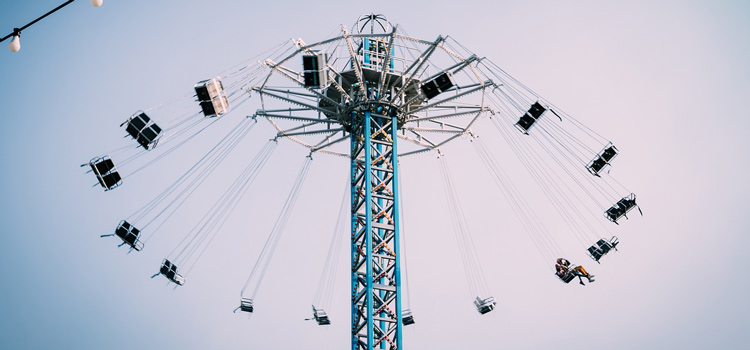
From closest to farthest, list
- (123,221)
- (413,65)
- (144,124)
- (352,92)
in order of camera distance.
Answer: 1. (144,124)
2. (123,221)
3. (413,65)
4. (352,92)

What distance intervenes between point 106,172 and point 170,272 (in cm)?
505

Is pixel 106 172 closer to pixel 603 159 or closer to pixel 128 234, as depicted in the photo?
pixel 128 234

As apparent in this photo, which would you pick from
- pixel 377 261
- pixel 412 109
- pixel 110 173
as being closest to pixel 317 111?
pixel 412 109

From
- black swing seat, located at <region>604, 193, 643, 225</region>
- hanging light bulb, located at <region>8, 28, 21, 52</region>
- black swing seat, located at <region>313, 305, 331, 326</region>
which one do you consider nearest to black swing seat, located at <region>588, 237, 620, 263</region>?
black swing seat, located at <region>604, 193, 643, 225</region>

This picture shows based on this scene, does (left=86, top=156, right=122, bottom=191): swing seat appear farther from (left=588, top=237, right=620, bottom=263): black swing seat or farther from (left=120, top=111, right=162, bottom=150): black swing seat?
(left=588, top=237, right=620, bottom=263): black swing seat

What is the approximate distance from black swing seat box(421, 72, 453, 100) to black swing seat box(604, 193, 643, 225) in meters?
8.27

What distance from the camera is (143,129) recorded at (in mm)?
18250

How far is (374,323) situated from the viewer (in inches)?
825

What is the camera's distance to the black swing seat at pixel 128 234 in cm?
2020

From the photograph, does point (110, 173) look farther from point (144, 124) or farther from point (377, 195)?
point (377, 195)

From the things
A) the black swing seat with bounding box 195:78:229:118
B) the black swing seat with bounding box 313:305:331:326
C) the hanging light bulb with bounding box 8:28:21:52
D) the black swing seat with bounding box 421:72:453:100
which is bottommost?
the hanging light bulb with bounding box 8:28:21:52

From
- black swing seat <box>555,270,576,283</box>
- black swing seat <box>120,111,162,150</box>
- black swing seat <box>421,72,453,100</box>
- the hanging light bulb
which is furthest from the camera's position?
black swing seat <box>555,270,576,283</box>

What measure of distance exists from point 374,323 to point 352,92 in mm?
9431

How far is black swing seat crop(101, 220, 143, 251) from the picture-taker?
20203 mm
